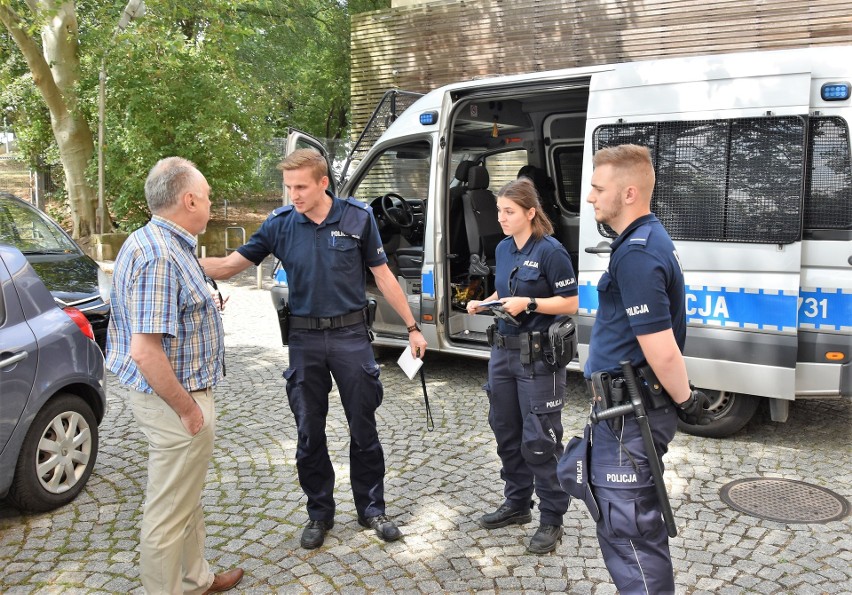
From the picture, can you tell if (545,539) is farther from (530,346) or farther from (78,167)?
(78,167)

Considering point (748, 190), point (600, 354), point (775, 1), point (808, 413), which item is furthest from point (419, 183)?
point (775, 1)

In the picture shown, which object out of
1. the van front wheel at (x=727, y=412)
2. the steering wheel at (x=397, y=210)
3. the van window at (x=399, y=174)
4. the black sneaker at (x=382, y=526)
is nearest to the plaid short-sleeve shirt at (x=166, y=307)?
the black sneaker at (x=382, y=526)

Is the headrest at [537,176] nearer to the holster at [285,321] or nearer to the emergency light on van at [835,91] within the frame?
the emergency light on van at [835,91]

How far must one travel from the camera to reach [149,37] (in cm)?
1279

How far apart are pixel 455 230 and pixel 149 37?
29.0 feet

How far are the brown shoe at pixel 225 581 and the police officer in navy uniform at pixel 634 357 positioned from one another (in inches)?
67.1

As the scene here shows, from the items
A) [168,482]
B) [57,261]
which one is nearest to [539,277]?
[168,482]

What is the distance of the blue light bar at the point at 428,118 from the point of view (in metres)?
6.16

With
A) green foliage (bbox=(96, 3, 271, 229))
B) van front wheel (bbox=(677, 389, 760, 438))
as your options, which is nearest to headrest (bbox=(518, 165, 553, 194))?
van front wheel (bbox=(677, 389, 760, 438))

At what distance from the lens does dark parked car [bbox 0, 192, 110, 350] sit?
632cm

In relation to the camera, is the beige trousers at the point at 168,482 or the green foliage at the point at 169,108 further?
the green foliage at the point at 169,108

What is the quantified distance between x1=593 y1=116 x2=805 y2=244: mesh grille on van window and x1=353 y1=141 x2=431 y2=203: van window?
7.09 ft

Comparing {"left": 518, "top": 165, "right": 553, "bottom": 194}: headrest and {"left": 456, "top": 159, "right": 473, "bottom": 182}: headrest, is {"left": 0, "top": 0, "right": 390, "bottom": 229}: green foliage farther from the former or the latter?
{"left": 518, "top": 165, "right": 553, "bottom": 194}: headrest

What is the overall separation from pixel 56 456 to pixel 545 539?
8.84 ft
